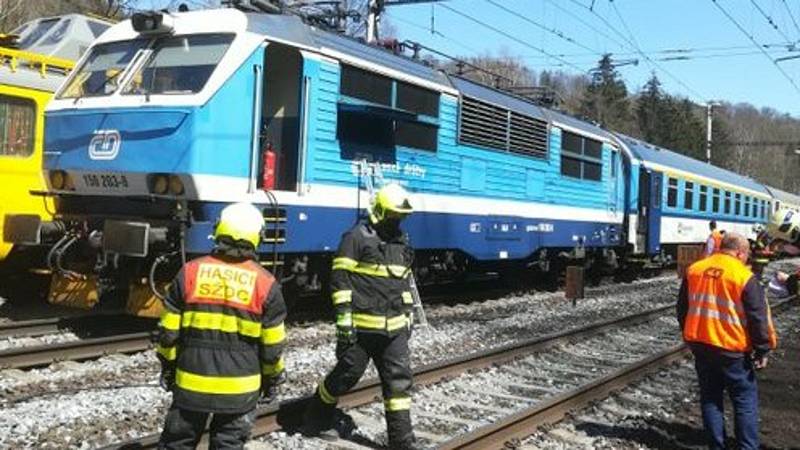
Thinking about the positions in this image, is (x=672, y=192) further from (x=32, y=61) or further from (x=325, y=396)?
(x=325, y=396)

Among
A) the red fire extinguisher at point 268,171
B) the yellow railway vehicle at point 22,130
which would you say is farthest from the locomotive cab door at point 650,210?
the yellow railway vehicle at point 22,130

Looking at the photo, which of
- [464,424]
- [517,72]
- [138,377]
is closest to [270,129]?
[138,377]

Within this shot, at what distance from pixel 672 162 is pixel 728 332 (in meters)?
20.6

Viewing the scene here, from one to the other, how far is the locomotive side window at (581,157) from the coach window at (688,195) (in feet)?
27.3

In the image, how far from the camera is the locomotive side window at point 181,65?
916cm

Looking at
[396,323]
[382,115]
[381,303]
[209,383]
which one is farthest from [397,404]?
[382,115]

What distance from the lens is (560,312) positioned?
14938 millimetres

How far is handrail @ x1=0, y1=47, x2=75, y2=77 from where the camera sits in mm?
11359

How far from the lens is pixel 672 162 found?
2566 centimetres

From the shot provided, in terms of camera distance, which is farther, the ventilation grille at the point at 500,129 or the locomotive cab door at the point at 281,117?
the ventilation grille at the point at 500,129

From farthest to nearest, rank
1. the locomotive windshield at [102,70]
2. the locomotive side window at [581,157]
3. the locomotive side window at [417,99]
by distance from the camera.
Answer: the locomotive side window at [581,157]
the locomotive side window at [417,99]
the locomotive windshield at [102,70]

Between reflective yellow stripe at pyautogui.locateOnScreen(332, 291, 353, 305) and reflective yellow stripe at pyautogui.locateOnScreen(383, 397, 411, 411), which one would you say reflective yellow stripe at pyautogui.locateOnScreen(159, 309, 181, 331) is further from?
reflective yellow stripe at pyautogui.locateOnScreen(383, 397, 411, 411)

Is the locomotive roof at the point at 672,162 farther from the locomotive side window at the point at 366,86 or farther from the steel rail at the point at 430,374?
the locomotive side window at the point at 366,86

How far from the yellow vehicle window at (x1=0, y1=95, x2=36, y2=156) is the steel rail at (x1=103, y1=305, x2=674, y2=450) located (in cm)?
630
